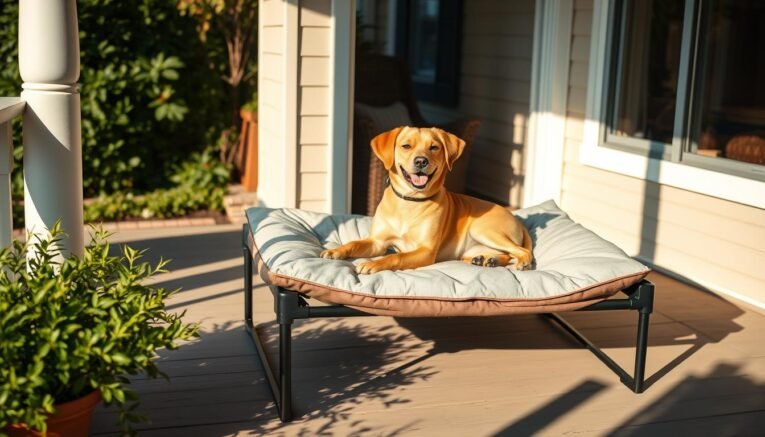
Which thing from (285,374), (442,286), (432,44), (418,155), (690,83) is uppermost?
(432,44)

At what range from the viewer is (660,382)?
10.5 feet

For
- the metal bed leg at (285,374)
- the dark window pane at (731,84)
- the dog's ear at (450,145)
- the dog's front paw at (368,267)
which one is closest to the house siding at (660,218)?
the dark window pane at (731,84)

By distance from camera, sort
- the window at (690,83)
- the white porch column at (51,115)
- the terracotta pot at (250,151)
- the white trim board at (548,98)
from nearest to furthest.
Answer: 1. the white porch column at (51,115)
2. the window at (690,83)
3. the white trim board at (548,98)
4. the terracotta pot at (250,151)

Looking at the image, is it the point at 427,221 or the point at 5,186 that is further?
the point at 427,221

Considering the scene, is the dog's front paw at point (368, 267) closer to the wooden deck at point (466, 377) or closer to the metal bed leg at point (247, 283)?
the wooden deck at point (466, 377)

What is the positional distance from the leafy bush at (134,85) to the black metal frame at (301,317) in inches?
115

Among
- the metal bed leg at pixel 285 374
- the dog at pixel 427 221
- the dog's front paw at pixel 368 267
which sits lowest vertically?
the metal bed leg at pixel 285 374

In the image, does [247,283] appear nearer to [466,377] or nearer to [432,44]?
[466,377]

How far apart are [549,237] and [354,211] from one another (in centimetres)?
221

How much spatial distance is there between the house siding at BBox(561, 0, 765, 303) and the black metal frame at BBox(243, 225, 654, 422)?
1156mm

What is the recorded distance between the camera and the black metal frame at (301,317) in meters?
2.76

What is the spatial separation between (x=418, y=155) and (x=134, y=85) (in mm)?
3715

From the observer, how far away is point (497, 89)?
263 inches

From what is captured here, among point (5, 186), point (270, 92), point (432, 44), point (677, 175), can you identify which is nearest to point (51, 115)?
point (5, 186)
